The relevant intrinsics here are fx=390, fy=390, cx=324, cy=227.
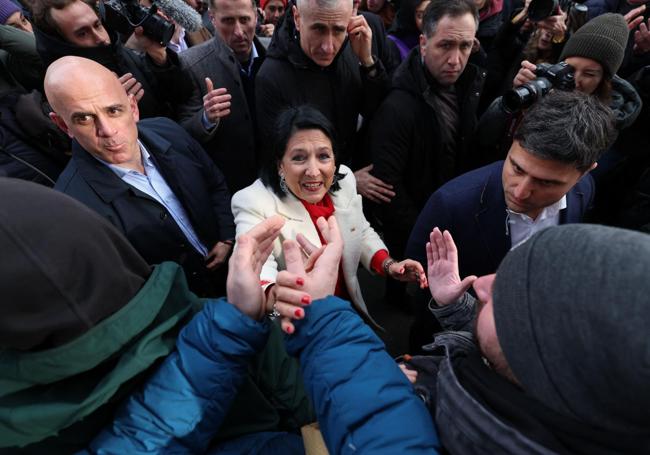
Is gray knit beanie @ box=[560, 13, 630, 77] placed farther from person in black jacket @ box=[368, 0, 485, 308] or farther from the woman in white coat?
the woman in white coat

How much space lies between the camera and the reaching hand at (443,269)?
1.37m

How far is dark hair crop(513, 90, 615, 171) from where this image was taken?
4.77ft

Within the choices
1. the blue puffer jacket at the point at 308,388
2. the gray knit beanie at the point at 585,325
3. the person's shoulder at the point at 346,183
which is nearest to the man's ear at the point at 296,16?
the person's shoulder at the point at 346,183

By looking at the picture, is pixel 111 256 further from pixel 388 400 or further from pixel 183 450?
pixel 388 400

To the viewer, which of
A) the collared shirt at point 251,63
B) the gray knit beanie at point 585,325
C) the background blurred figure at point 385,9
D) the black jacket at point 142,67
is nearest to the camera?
the gray knit beanie at point 585,325

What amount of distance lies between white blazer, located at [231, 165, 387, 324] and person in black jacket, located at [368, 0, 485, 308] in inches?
15.6

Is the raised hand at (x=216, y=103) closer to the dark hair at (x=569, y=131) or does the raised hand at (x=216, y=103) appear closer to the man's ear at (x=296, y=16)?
the man's ear at (x=296, y=16)

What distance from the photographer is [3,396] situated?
760 mm

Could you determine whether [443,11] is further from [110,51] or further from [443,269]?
[110,51]

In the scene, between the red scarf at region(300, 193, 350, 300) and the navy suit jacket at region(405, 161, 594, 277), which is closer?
the navy suit jacket at region(405, 161, 594, 277)

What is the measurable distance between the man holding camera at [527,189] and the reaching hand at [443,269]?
395 mm

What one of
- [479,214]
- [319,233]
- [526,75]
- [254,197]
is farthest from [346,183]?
[526,75]

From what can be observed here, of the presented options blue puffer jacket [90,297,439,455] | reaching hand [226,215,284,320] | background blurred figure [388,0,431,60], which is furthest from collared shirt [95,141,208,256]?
background blurred figure [388,0,431,60]

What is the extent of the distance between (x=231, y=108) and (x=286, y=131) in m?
0.90
